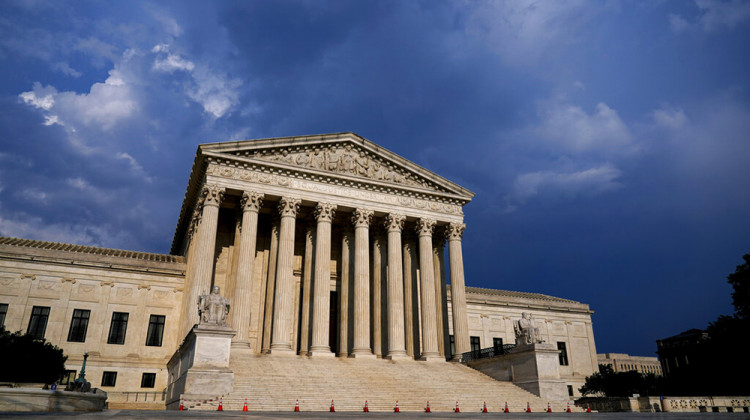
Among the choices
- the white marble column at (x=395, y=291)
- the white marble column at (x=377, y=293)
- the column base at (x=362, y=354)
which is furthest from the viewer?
the white marble column at (x=377, y=293)

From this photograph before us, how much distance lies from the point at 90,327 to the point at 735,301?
5112 cm

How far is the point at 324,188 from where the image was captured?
1432 inches

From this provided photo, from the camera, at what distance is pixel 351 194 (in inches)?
1462

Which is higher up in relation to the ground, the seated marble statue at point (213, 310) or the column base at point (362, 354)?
the seated marble statue at point (213, 310)

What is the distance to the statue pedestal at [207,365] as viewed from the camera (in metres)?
21.7

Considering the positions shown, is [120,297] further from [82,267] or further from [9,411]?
[9,411]

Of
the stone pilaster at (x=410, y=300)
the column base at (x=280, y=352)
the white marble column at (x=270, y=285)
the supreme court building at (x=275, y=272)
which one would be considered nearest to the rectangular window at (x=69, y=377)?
the supreme court building at (x=275, y=272)

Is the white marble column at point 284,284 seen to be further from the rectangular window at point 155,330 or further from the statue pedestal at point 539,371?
the statue pedestal at point 539,371

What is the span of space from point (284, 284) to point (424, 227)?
12.2m

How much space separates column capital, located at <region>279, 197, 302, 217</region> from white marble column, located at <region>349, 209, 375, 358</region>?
476 cm

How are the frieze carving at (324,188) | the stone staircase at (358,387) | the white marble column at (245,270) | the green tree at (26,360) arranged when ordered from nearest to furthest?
1. the stone staircase at (358,387)
2. the green tree at (26,360)
3. the white marble column at (245,270)
4. the frieze carving at (324,188)

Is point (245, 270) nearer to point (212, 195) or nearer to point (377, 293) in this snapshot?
point (212, 195)

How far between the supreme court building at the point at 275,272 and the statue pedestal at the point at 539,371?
7073mm

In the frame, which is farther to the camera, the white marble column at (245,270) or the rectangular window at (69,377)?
the rectangular window at (69,377)
